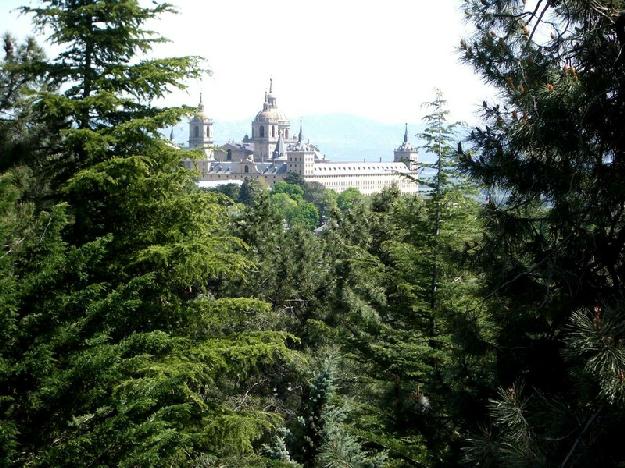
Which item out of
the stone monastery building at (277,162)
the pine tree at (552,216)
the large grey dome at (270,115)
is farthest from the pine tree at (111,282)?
the large grey dome at (270,115)

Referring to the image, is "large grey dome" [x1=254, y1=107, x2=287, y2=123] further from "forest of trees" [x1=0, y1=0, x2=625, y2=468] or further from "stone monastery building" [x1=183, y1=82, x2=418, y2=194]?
"forest of trees" [x1=0, y1=0, x2=625, y2=468]

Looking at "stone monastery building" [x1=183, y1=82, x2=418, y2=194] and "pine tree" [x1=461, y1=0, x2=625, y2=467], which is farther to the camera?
"stone monastery building" [x1=183, y1=82, x2=418, y2=194]

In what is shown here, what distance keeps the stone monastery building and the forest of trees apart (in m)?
108

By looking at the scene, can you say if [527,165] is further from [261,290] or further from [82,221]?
[261,290]

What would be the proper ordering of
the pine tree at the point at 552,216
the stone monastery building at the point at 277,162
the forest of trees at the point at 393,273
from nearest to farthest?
the pine tree at the point at 552,216, the forest of trees at the point at 393,273, the stone monastery building at the point at 277,162

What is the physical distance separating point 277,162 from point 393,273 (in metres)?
125

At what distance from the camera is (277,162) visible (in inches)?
5320

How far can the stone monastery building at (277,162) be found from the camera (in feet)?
424

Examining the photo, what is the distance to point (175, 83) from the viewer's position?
25.2 feet

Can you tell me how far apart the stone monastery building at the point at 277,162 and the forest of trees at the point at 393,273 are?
107835mm

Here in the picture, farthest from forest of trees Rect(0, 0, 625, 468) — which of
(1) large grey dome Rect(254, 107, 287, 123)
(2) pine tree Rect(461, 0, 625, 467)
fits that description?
Answer: (1) large grey dome Rect(254, 107, 287, 123)

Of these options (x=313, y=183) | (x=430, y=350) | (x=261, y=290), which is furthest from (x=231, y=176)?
(x=430, y=350)

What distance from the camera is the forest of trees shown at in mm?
4359

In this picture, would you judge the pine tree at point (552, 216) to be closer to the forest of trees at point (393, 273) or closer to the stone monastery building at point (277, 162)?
the forest of trees at point (393, 273)
